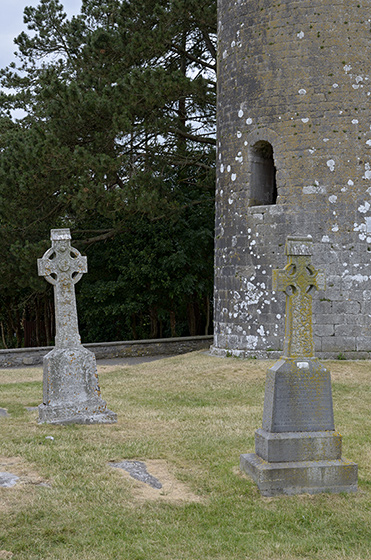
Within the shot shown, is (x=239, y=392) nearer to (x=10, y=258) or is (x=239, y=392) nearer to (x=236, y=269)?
(x=236, y=269)

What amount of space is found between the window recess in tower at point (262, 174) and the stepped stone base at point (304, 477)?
8.97 meters

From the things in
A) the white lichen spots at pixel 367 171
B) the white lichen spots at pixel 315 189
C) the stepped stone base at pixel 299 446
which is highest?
the white lichen spots at pixel 367 171

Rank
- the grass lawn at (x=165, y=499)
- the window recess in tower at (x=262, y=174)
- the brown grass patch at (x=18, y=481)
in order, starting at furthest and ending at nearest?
the window recess in tower at (x=262, y=174)
the brown grass patch at (x=18, y=481)
the grass lawn at (x=165, y=499)

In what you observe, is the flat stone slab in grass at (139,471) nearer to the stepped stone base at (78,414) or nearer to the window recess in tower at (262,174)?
the stepped stone base at (78,414)

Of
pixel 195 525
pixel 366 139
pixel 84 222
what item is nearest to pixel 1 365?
pixel 84 222

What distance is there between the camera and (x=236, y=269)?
14141mm

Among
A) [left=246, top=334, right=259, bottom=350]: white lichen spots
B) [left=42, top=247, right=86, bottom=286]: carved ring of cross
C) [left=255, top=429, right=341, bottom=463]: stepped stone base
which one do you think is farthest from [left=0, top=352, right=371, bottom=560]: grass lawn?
[left=246, top=334, right=259, bottom=350]: white lichen spots

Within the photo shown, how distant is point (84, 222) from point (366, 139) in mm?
10306

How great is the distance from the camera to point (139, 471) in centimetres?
598

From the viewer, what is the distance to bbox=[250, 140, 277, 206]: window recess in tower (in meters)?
14.1

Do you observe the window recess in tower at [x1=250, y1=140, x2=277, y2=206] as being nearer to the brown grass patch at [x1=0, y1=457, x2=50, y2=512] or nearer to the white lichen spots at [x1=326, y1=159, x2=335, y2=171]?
the white lichen spots at [x1=326, y1=159, x2=335, y2=171]

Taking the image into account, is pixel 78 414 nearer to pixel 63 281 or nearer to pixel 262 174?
pixel 63 281

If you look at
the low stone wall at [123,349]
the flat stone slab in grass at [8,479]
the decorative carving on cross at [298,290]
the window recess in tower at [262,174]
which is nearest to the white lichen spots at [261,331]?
the window recess in tower at [262,174]

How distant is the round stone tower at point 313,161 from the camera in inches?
518
